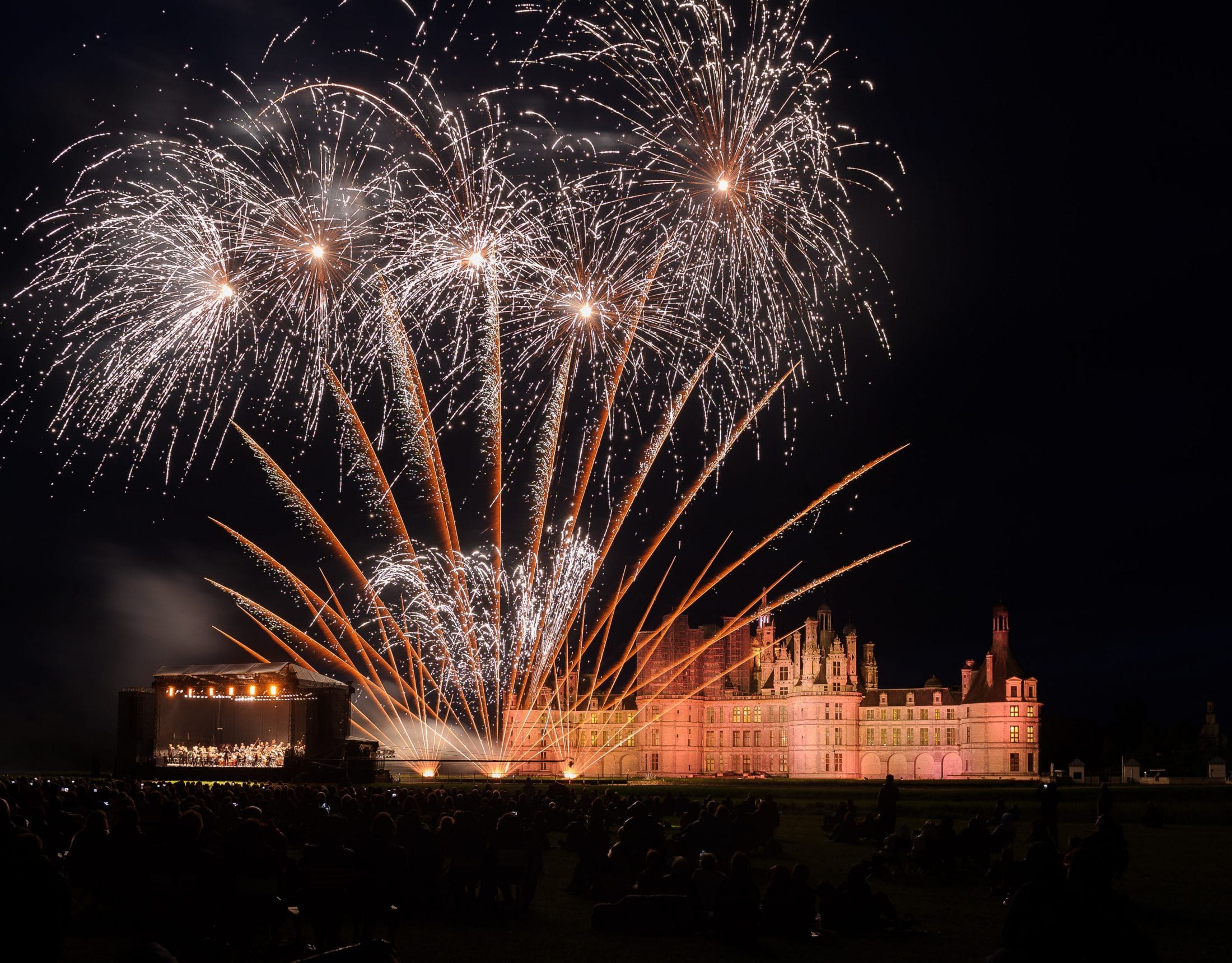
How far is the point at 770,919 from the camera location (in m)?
12.0

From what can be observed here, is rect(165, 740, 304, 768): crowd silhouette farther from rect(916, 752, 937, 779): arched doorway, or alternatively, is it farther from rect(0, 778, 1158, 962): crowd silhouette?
rect(916, 752, 937, 779): arched doorway

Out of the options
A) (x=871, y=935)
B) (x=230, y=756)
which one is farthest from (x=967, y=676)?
(x=871, y=935)

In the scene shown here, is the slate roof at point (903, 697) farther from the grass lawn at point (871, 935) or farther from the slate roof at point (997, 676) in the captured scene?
the grass lawn at point (871, 935)

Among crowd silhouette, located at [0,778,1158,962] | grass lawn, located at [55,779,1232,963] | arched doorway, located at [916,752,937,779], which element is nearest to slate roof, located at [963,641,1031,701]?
arched doorway, located at [916,752,937,779]

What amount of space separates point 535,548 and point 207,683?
71.8ft

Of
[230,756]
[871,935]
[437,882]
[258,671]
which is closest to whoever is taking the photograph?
[871,935]

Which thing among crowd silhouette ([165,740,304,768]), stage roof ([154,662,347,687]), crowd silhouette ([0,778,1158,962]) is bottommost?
crowd silhouette ([165,740,304,768])

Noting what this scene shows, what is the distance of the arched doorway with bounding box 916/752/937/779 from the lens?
94.6m

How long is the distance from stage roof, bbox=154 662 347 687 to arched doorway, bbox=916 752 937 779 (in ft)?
187

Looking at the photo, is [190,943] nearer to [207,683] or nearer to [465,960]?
[465,960]

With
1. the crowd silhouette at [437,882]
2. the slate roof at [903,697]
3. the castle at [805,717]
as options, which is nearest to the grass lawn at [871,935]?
the crowd silhouette at [437,882]

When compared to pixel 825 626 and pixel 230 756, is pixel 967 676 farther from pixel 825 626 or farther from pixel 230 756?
pixel 230 756

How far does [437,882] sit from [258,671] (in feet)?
128

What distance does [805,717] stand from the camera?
95062 mm
